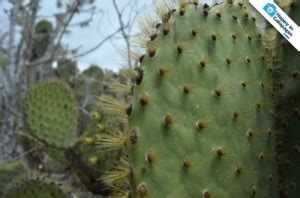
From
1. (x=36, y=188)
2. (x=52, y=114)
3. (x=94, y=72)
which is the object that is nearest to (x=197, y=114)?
(x=36, y=188)

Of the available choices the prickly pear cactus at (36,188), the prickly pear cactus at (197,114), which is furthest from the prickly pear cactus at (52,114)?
the prickly pear cactus at (197,114)

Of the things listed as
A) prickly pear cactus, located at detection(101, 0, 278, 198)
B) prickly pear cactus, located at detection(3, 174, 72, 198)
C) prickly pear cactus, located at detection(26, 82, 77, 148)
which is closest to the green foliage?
prickly pear cactus, located at detection(26, 82, 77, 148)

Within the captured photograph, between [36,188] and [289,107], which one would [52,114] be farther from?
[289,107]

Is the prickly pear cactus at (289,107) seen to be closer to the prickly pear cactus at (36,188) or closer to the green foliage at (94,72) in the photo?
the prickly pear cactus at (36,188)

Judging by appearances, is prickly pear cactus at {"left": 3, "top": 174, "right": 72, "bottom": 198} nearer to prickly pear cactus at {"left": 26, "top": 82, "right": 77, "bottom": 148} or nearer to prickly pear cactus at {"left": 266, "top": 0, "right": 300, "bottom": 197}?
prickly pear cactus at {"left": 26, "top": 82, "right": 77, "bottom": 148}

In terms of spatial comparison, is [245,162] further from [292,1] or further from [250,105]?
[292,1]

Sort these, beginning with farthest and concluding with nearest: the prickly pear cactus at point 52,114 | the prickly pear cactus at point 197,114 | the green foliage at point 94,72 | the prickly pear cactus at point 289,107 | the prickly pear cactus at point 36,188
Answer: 1. the green foliage at point 94,72
2. the prickly pear cactus at point 52,114
3. the prickly pear cactus at point 36,188
4. the prickly pear cactus at point 289,107
5. the prickly pear cactus at point 197,114
